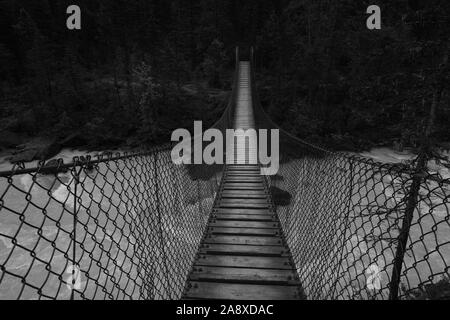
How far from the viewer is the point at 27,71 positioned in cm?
2472

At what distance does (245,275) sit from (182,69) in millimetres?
21682

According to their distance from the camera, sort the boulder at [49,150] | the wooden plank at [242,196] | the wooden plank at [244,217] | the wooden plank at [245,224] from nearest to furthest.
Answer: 1. the wooden plank at [245,224]
2. the wooden plank at [244,217]
3. the wooden plank at [242,196]
4. the boulder at [49,150]

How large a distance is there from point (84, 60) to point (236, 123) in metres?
24.4

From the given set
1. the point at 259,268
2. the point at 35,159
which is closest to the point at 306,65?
the point at 259,268

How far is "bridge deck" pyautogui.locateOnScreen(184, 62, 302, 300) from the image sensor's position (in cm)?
221

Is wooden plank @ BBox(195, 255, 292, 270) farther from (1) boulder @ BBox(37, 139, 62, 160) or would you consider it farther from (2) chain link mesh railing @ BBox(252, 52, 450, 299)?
(1) boulder @ BBox(37, 139, 62, 160)

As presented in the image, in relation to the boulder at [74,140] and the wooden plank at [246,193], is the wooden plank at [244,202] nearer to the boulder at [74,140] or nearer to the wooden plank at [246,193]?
the wooden plank at [246,193]

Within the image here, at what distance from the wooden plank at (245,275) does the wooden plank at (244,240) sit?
0.42 m

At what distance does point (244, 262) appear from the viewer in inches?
100

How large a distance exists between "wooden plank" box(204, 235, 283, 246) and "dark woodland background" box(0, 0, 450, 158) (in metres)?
12.2

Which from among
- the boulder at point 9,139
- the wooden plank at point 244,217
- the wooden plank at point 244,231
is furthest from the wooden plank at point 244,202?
the boulder at point 9,139

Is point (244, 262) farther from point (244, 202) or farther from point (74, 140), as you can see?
point (74, 140)

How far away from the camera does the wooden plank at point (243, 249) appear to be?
8.72 feet
